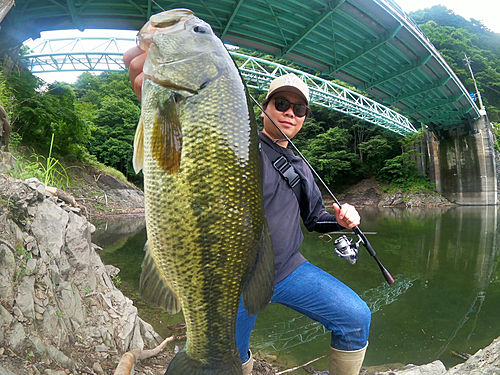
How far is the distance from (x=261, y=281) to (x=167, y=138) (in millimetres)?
709

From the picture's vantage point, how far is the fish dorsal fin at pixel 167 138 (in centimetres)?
112

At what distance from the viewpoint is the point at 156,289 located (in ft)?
4.06

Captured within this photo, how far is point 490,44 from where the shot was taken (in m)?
40.1

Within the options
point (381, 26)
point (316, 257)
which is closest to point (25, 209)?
point (316, 257)

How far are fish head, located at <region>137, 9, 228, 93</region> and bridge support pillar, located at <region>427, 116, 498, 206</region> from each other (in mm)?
31174

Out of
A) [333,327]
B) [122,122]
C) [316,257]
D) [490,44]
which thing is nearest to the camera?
[333,327]

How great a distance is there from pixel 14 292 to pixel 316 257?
742cm

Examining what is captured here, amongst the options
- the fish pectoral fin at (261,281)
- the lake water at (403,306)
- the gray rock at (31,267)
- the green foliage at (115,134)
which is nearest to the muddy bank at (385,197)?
the lake water at (403,306)

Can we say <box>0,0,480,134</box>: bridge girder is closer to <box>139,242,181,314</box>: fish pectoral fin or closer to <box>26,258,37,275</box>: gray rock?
<box>26,258,37,275</box>: gray rock

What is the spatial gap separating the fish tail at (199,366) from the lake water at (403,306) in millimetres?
2739

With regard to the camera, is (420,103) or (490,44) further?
(490,44)

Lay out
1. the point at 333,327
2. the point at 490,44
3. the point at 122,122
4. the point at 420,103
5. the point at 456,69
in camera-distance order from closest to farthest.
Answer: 1. the point at 333,327
2. the point at 420,103
3. the point at 122,122
4. the point at 456,69
5. the point at 490,44

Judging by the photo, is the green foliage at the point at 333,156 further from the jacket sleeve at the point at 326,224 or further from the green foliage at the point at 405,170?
the jacket sleeve at the point at 326,224

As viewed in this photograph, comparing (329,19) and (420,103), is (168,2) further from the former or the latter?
(420,103)
